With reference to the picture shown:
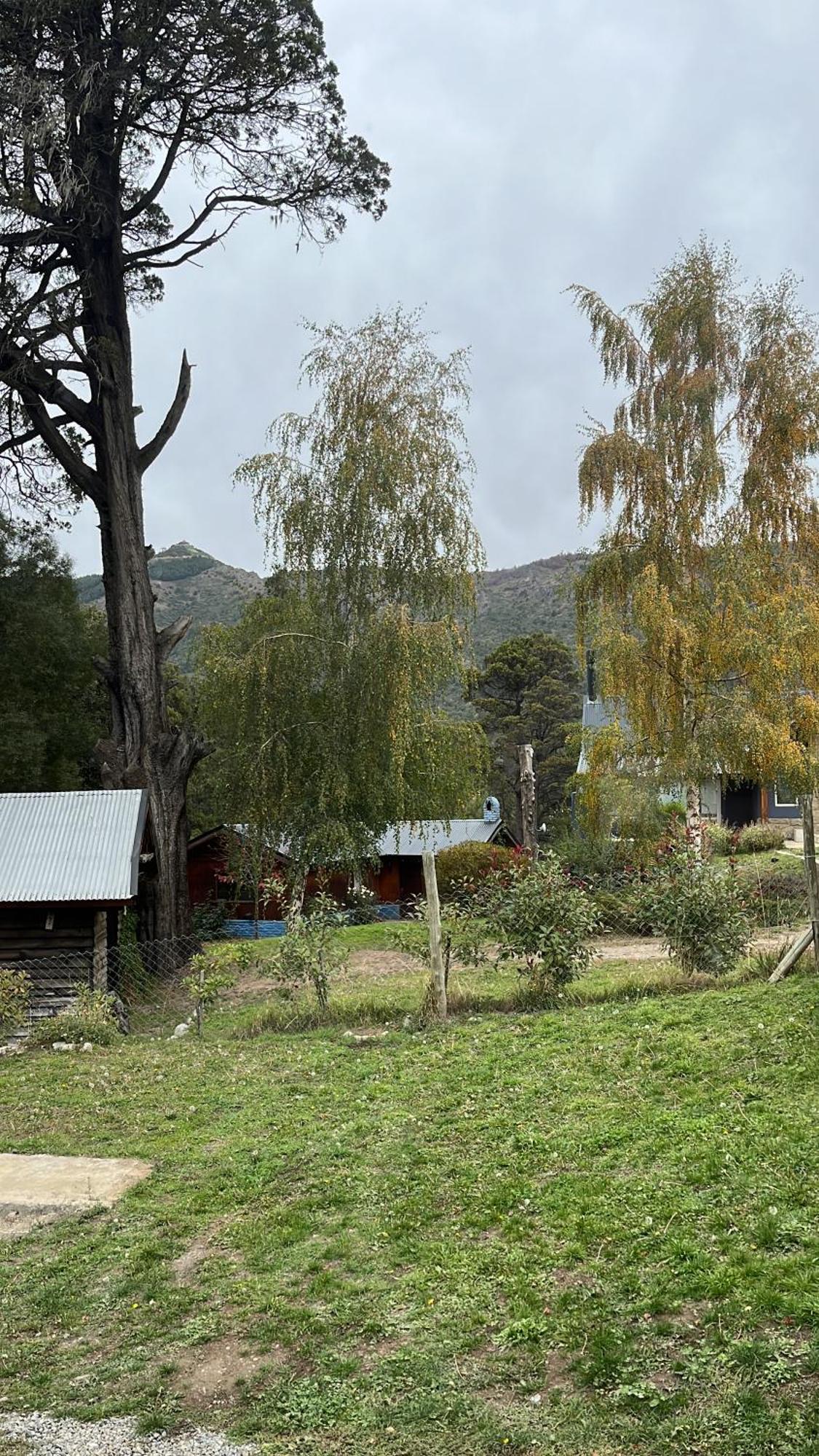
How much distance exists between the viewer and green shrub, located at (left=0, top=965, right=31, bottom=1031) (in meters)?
12.5

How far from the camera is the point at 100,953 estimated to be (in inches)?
544

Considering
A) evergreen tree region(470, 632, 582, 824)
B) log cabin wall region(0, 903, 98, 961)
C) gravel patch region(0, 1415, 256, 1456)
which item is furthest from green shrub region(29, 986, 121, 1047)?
evergreen tree region(470, 632, 582, 824)

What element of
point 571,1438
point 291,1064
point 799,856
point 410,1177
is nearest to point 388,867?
point 799,856

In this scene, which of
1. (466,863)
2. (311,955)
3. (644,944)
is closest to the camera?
(311,955)

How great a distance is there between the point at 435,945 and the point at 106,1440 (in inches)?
249

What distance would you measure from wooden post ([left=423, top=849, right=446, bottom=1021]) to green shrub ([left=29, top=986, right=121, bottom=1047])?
4163 millimetres

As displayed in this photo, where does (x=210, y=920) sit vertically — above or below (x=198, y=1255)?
below

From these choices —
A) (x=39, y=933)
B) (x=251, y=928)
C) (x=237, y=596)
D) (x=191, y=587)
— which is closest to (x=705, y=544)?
(x=39, y=933)

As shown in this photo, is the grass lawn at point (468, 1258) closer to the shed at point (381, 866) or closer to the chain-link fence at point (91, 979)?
the chain-link fence at point (91, 979)

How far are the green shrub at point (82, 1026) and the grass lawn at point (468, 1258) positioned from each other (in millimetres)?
3634

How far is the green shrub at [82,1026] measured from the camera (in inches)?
483

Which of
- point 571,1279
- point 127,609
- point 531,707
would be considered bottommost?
point 571,1279

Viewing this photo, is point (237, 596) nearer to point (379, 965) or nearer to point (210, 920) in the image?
point (210, 920)

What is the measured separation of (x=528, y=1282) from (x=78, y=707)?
2490 centimetres
